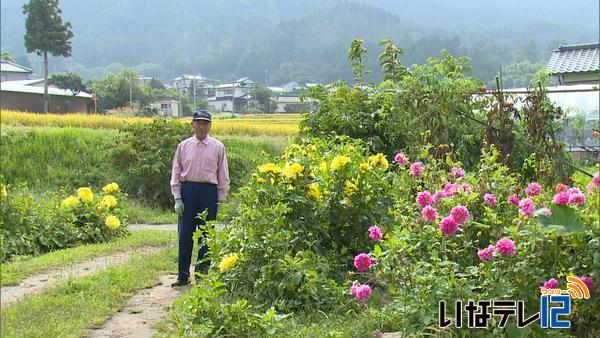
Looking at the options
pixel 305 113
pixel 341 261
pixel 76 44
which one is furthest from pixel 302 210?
pixel 76 44

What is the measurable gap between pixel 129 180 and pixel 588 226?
12626mm

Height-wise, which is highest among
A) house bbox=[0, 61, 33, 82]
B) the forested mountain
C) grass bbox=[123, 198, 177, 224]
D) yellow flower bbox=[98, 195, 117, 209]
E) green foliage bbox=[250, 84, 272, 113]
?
the forested mountain

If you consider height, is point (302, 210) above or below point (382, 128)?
below

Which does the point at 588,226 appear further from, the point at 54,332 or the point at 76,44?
the point at 76,44

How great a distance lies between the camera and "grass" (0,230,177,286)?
6.85 m

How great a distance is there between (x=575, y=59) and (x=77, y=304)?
16001 mm

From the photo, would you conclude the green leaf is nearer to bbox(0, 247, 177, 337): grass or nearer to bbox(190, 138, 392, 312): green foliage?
bbox(190, 138, 392, 312): green foliage

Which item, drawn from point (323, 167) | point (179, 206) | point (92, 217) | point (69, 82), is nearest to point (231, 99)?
point (69, 82)

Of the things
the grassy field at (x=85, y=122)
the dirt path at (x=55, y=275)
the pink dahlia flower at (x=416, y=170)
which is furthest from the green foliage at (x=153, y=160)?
the pink dahlia flower at (x=416, y=170)

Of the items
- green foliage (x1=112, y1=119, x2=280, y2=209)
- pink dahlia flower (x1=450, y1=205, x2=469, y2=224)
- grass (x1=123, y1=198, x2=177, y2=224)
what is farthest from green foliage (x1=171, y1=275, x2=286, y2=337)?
green foliage (x1=112, y1=119, x2=280, y2=209)

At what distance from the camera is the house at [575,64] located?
16.7m

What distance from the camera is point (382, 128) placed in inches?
400

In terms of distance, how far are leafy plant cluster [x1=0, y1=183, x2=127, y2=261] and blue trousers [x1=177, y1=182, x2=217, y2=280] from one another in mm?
2681

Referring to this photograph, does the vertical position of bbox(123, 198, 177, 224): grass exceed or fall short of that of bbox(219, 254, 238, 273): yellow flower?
it falls short
